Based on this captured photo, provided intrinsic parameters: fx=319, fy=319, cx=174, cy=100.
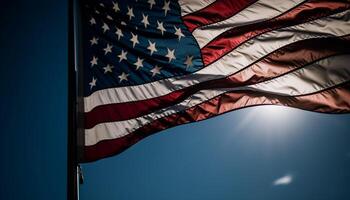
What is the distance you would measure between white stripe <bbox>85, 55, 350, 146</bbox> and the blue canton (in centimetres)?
52

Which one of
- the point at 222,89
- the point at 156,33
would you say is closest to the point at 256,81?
the point at 222,89

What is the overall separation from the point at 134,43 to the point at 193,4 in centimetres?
94

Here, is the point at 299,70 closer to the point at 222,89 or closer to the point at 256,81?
the point at 256,81

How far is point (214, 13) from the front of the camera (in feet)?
13.9

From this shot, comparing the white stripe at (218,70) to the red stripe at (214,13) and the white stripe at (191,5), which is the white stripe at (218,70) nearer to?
the red stripe at (214,13)

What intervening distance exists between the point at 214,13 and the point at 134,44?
45.2 inches

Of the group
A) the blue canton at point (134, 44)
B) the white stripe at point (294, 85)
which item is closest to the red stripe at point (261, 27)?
the blue canton at point (134, 44)

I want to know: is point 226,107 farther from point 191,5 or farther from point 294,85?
point 191,5

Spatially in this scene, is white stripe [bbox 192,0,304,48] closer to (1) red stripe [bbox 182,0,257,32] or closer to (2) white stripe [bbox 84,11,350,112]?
(1) red stripe [bbox 182,0,257,32]

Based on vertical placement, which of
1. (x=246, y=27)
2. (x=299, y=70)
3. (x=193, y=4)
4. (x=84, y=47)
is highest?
(x=193, y=4)

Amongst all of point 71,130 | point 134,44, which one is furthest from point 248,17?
point 71,130

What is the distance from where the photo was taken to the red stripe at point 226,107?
→ 4125 millimetres

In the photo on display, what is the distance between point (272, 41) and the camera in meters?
4.22

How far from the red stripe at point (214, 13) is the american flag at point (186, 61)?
13 millimetres
